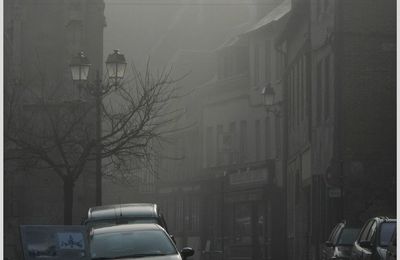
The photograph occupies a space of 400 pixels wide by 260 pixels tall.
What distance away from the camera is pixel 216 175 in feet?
221

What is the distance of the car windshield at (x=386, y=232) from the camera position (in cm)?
2117

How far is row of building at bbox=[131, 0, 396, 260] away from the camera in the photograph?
128 ft

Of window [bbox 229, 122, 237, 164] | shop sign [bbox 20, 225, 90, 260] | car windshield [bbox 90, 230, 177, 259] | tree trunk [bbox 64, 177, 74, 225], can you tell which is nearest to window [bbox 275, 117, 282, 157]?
window [bbox 229, 122, 237, 164]

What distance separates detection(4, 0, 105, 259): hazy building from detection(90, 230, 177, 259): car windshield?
20126 mm

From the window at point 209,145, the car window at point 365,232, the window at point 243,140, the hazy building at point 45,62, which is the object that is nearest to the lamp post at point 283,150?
the window at point 243,140

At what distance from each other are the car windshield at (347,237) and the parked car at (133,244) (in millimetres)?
5192

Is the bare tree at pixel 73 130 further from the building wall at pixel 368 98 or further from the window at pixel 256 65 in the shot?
the window at pixel 256 65

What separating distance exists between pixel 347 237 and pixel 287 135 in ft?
90.5

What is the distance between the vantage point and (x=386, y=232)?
2145 centimetres

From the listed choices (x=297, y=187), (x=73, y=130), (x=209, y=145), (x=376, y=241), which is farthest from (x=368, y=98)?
(x=209, y=145)

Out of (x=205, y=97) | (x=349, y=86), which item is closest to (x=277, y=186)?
(x=205, y=97)

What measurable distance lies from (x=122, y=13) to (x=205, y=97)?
26.4 metres

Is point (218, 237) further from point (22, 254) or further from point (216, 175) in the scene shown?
point (22, 254)

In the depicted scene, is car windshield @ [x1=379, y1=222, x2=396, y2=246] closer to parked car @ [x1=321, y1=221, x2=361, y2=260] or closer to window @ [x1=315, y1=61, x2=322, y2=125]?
parked car @ [x1=321, y1=221, x2=361, y2=260]
